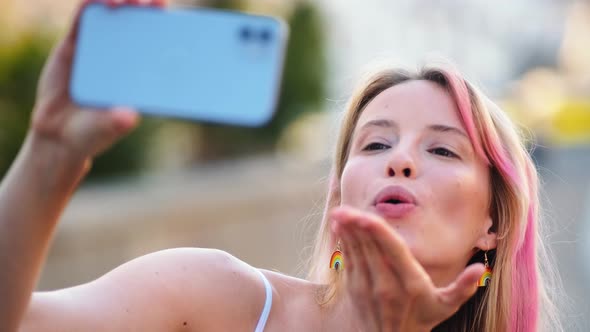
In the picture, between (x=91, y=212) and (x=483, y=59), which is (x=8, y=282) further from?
(x=483, y=59)

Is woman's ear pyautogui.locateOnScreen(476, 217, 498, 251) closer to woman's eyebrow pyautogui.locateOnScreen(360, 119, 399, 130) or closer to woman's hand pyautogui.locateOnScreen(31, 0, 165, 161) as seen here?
woman's eyebrow pyautogui.locateOnScreen(360, 119, 399, 130)

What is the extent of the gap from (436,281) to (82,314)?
0.97 metres

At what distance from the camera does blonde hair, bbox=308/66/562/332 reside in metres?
2.75

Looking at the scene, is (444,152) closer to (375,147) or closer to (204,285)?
(375,147)

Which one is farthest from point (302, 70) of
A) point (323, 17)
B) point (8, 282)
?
point (8, 282)

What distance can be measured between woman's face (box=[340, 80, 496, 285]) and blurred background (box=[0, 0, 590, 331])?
296 millimetres

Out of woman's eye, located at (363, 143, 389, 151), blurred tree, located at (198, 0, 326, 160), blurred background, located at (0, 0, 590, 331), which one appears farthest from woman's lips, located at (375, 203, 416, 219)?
blurred tree, located at (198, 0, 326, 160)

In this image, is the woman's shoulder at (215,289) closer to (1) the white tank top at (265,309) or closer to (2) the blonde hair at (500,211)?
(1) the white tank top at (265,309)

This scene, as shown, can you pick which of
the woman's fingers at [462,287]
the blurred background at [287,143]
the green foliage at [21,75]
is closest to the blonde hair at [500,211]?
the blurred background at [287,143]

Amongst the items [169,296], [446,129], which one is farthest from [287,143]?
[169,296]

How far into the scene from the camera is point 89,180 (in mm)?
8852

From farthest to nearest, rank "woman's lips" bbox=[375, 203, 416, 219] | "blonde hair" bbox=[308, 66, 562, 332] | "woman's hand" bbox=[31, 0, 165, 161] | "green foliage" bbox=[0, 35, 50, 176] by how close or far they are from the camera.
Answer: "green foliage" bbox=[0, 35, 50, 176] < "blonde hair" bbox=[308, 66, 562, 332] < "woman's lips" bbox=[375, 203, 416, 219] < "woman's hand" bbox=[31, 0, 165, 161]

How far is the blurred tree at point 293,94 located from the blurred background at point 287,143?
2 cm

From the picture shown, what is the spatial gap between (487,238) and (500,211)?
4.2 inches
